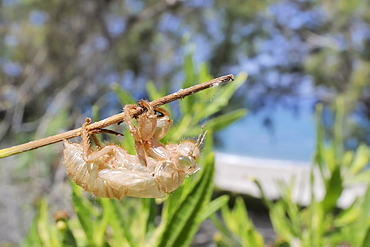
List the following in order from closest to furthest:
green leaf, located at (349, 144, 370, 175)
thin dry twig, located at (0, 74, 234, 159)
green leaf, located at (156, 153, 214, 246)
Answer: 1. thin dry twig, located at (0, 74, 234, 159)
2. green leaf, located at (156, 153, 214, 246)
3. green leaf, located at (349, 144, 370, 175)

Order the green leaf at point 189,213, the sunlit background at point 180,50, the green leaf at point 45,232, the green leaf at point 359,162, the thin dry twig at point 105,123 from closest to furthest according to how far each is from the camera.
→ the thin dry twig at point 105,123
the green leaf at point 189,213
the green leaf at point 45,232
the green leaf at point 359,162
the sunlit background at point 180,50

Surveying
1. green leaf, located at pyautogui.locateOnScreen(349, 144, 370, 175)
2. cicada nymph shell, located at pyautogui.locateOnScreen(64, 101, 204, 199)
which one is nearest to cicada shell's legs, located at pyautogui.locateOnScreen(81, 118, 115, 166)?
cicada nymph shell, located at pyautogui.locateOnScreen(64, 101, 204, 199)

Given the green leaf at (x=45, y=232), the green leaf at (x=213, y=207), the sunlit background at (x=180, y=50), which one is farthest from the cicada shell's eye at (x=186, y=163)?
the sunlit background at (x=180, y=50)

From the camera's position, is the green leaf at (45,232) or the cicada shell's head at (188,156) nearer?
the cicada shell's head at (188,156)

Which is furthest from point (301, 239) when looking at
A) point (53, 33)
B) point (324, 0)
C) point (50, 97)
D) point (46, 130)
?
point (324, 0)

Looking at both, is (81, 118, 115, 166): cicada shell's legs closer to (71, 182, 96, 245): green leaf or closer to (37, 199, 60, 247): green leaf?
(71, 182, 96, 245): green leaf

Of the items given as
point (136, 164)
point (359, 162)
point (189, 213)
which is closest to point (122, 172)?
point (136, 164)

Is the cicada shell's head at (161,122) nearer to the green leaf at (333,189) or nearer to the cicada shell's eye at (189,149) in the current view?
the cicada shell's eye at (189,149)

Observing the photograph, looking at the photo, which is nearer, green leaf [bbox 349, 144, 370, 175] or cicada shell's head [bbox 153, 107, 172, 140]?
cicada shell's head [bbox 153, 107, 172, 140]

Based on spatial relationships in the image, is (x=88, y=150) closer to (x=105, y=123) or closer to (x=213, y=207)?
(x=105, y=123)
